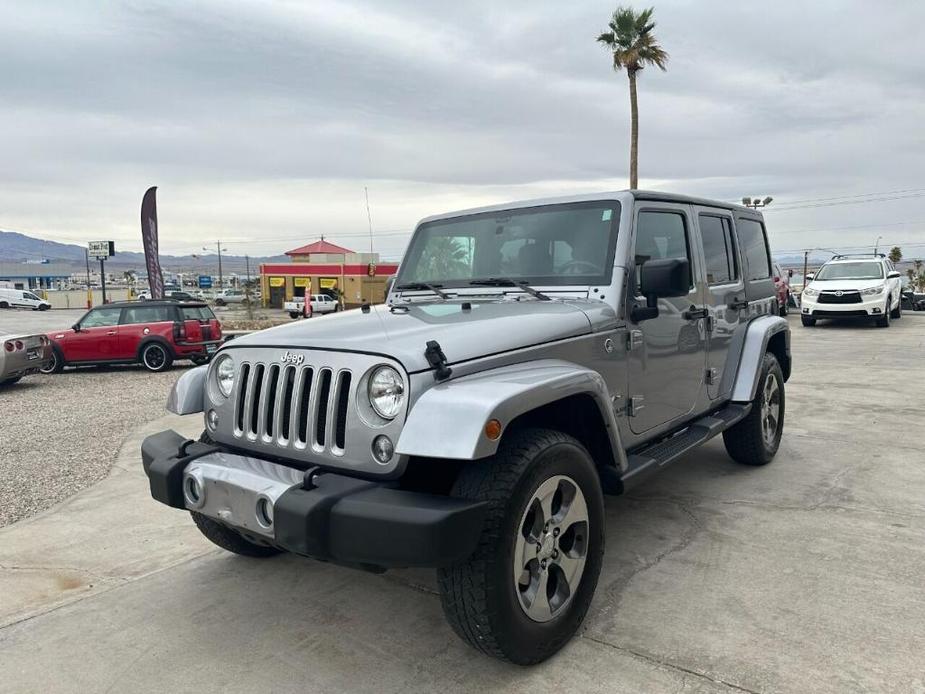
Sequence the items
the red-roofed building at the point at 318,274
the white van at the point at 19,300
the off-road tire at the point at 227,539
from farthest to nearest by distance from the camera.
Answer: the red-roofed building at the point at 318,274
the white van at the point at 19,300
the off-road tire at the point at 227,539

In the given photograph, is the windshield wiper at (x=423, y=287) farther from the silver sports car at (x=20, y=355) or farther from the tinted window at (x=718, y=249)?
the silver sports car at (x=20, y=355)

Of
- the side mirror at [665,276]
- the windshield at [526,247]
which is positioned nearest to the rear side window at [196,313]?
the windshield at [526,247]

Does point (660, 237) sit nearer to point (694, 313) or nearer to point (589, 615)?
point (694, 313)

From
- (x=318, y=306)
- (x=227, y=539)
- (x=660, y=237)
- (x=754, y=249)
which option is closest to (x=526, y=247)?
(x=660, y=237)

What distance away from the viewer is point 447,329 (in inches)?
111

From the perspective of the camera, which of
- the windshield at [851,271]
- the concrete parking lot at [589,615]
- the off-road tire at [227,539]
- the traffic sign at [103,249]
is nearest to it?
the concrete parking lot at [589,615]

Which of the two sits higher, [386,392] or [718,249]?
[718,249]

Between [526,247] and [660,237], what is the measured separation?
0.78 metres

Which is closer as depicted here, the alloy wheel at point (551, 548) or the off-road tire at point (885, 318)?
the alloy wheel at point (551, 548)

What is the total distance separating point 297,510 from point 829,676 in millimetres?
1994

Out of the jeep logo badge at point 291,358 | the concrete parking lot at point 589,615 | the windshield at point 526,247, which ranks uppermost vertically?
the windshield at point 526,247

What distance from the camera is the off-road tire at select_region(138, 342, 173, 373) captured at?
12672 millimetres

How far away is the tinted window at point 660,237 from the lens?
3.67 meters

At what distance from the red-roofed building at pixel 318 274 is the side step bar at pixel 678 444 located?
48.2m
